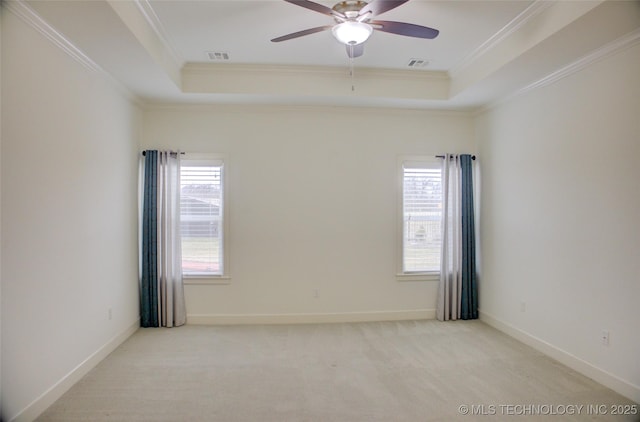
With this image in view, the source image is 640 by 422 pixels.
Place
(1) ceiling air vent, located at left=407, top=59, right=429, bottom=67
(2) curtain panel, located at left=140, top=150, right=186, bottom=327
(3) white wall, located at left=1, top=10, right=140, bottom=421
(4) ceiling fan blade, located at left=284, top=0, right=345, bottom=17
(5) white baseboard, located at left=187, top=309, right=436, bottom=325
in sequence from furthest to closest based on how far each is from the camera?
1. (5) white baseboard, located at left=187, top=309, right=436, bottom=325
2. (2) curtain panel, located at left=140, top=150, right=186, bottom=327
3. (1) ceiling air vent, located at left=407, top=59, right=429, bottom=67
4. (3) white wall, located at left=1, top=10, right=140, bottom=421
5. (4) ceiling fan blade, located at left=284, top=0, right=345, bottom=17

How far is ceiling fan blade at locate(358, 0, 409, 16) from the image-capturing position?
2.09m

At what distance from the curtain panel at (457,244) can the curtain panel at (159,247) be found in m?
3.42

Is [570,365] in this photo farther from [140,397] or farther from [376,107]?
[140,397]

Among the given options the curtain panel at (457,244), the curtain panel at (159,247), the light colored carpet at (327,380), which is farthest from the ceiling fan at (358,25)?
the light colored carpet at (327,380)

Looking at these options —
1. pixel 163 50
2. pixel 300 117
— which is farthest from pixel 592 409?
pixel 163 50

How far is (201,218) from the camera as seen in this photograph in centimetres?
425

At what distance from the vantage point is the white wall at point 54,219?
7.08 feet

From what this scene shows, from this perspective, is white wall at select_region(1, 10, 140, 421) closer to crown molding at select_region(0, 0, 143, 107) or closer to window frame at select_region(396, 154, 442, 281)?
crown molding at select_region(0, 0, 143, 107)

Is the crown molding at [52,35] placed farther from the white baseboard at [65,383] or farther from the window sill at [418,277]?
the window sill at [418,277]

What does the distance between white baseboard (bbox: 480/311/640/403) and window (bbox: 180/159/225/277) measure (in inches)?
138

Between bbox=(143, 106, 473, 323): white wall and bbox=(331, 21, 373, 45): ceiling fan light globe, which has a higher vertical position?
bbox=(331, 21, 373, 45): ceiling fan light globe

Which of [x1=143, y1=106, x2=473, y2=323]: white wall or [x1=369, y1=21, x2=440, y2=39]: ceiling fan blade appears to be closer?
[x1=369, y1=21, x2=440, y2=39]: ceiling fan blade

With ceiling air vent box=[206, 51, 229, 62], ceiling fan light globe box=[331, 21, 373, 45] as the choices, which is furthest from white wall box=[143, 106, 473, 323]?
ceiling fan light globe box=[331, 21, 373, 45]

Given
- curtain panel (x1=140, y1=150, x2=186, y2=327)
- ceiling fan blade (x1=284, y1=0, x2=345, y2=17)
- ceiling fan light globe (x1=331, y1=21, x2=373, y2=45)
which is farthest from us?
curtain panel (x1=140, y1=150, x2=186, y2=327)
